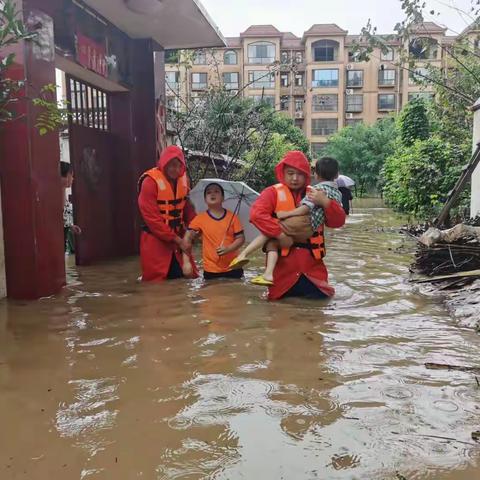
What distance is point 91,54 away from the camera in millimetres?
7273

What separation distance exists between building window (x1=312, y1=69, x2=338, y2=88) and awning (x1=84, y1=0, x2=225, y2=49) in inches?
1716

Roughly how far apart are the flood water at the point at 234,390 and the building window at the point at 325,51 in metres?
48.6

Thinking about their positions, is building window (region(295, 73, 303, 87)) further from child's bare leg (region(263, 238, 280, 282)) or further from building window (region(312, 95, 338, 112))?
child's bare leg (region(263, 238, 280, 282))

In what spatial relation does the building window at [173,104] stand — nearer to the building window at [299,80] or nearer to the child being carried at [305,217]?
the child being carried at [305,217]

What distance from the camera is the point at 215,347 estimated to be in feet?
13.1

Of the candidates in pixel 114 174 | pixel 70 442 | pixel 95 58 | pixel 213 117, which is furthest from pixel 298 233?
pixel 213 117

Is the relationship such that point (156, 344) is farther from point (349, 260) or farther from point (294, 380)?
point (349, 260)

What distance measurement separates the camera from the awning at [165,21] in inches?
289

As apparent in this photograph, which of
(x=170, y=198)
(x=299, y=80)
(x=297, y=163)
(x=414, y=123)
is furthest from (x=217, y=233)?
(x=299, y=80)

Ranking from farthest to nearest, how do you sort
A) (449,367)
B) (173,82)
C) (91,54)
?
(173,82)
(91,54)
(449,367)

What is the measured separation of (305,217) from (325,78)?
48.8 meters

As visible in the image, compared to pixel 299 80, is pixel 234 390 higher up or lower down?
lower down

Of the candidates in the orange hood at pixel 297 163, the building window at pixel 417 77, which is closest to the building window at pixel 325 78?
the building window at pixel 417 77

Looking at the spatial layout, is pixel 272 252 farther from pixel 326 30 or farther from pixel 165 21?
pixel 326 30
